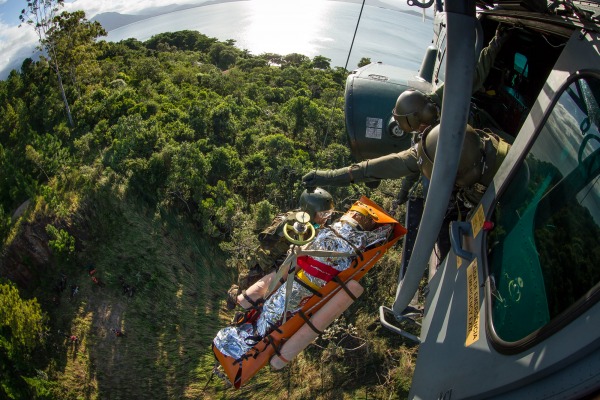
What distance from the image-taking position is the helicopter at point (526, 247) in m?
1.77

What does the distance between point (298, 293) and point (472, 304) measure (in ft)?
7.55

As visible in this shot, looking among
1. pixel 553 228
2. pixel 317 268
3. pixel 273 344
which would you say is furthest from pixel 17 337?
pixel 553 228

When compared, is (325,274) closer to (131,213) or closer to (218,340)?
(218,340)

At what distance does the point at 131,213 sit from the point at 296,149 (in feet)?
15.9

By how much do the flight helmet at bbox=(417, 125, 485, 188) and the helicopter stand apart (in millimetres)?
392

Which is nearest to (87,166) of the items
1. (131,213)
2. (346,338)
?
(131,213)

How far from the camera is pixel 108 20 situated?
86.2ft

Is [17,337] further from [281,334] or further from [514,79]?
[514,79]

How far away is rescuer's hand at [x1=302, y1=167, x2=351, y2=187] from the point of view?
4449 millimetres

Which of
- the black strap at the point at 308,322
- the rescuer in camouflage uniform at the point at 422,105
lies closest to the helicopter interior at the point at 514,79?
the rescuer in camouflage uniform at the point at 422,105

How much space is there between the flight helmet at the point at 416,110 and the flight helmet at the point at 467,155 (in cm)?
94

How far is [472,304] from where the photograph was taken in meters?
2.44

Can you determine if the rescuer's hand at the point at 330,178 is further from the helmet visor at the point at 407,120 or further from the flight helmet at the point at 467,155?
the flight helmet at the point at 467,155

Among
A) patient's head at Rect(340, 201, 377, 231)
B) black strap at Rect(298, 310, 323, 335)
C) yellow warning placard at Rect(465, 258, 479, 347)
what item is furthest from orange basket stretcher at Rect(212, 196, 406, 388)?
yellow warning placard at Rect(465, 258, 479, 347)
